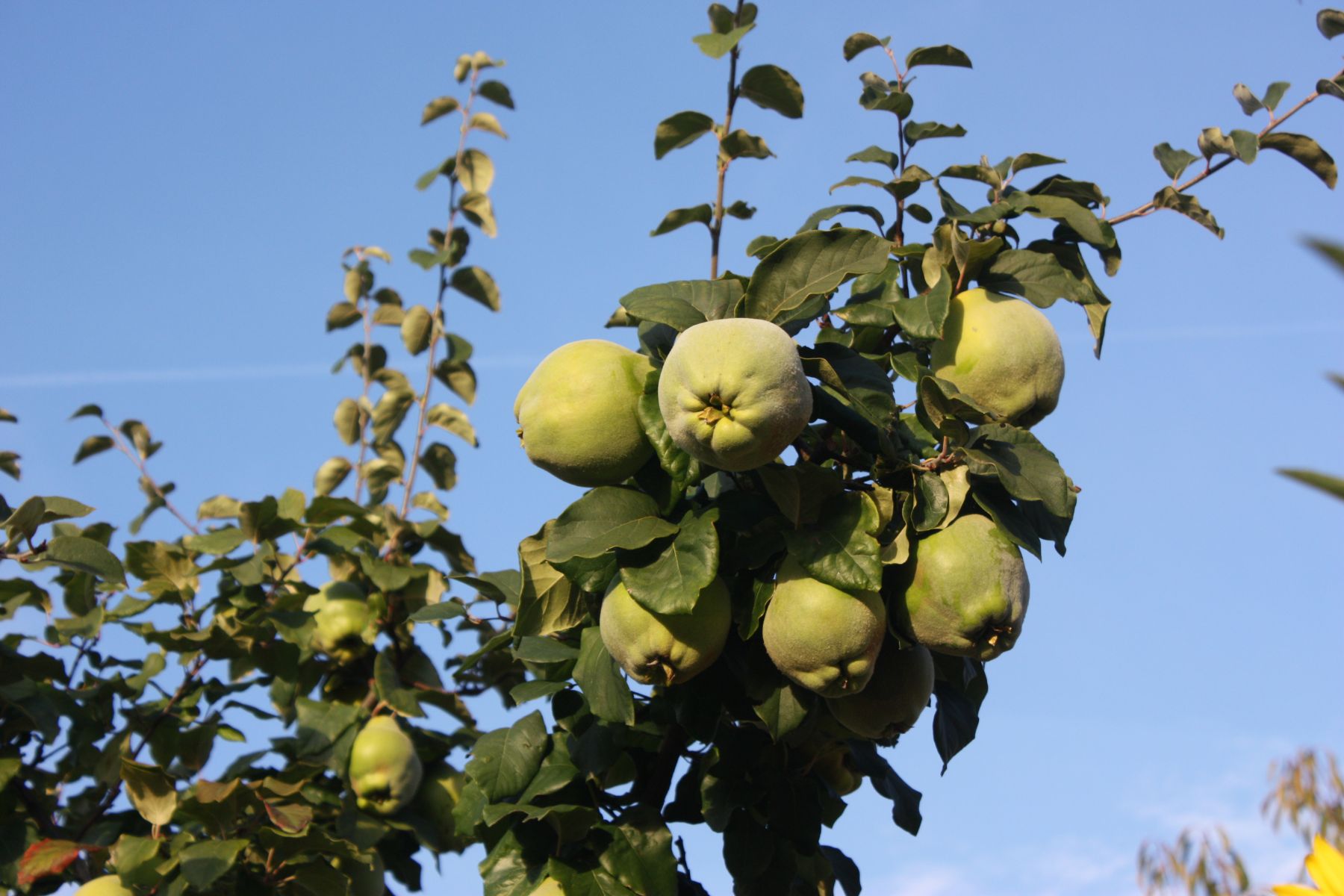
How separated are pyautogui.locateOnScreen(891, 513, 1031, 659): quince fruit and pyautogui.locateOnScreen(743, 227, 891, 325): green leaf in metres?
0.42

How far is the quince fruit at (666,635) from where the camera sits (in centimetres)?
189

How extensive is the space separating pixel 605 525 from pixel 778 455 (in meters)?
0.29

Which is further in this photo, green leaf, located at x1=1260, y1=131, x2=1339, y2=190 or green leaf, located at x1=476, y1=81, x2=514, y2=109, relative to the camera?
green leaf, located at x1=476, y1=81, x2=514, y2=109

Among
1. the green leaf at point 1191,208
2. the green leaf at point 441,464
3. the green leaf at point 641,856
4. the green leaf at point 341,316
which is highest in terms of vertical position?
the green leaf at point 341,316

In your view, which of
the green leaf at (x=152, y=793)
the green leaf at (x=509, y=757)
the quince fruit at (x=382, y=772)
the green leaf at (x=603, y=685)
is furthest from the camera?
the quince fruit at (x=382, y=772)

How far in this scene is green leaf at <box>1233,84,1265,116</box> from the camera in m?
2.54

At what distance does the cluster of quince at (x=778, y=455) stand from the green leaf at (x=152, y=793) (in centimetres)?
154

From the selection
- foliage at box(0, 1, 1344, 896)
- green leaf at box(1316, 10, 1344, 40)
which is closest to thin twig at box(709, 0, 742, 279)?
foliage at box(0, 1, 1344, 896)

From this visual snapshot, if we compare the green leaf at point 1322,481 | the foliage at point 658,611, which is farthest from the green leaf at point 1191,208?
the green leaf at point 1322,481

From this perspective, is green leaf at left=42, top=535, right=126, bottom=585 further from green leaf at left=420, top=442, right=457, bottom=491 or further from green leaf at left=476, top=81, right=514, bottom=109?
green leaf at left=476, top=81, right=514, bottom=109

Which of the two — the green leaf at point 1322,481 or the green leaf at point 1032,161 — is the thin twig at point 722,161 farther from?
the green leaf at point 1322,481

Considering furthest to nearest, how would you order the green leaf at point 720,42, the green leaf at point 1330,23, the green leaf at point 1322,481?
the green leaf at point 1330,23, the green leaf at point 720,42, the green leaf at point 1322,481

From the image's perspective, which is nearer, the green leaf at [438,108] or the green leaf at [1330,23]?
the green leaf at [1330,23]

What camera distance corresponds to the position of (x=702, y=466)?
1965 mm
